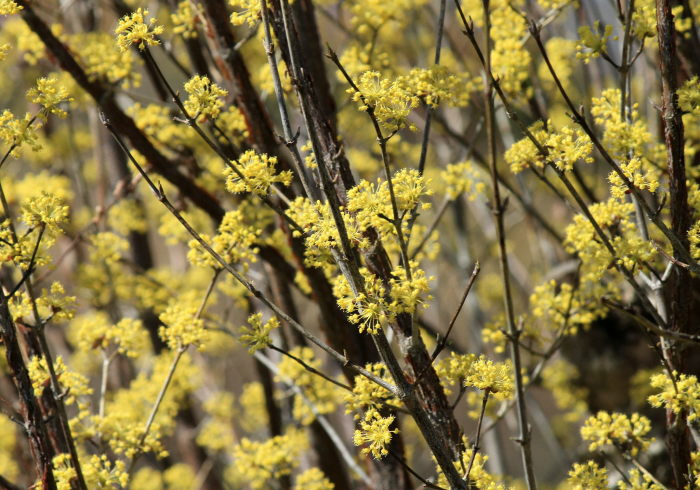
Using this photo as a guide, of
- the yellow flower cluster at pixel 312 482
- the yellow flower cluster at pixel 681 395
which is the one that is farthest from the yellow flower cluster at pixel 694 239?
the yellow flower cluster at pixel 312 482

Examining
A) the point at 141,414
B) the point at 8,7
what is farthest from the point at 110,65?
the point at 141,414

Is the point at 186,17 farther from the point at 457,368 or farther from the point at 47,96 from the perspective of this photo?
the point at 457,368

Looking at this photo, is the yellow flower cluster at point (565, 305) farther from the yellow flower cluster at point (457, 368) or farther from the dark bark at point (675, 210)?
the yellow flower cluster at point (457, 368)

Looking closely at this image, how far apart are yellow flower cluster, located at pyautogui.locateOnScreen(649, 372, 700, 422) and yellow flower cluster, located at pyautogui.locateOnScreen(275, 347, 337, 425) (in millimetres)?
1592

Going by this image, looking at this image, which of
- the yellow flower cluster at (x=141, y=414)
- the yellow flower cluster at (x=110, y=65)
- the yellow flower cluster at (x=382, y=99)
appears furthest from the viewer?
the yellow flower cluster at (x=110, y=65)

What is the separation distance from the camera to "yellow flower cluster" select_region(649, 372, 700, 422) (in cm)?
229

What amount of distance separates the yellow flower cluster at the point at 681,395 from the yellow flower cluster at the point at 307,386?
1.59 meters

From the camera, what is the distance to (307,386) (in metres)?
3.85

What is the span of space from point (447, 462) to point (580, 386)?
3671 millimetres

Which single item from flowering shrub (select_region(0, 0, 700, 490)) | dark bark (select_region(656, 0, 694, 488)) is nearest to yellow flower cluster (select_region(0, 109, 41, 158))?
flowering shrub (select_region(0, 0, 700, 490))

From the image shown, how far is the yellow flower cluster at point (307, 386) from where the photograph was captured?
3.57 meters

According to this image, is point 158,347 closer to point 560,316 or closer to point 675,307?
point 560,316

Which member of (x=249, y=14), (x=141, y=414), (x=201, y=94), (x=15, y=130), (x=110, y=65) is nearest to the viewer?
(x=201, y=94)

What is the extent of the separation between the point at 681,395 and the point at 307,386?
205cm
